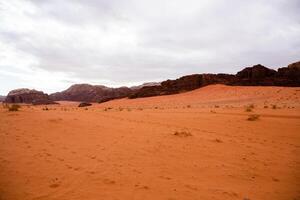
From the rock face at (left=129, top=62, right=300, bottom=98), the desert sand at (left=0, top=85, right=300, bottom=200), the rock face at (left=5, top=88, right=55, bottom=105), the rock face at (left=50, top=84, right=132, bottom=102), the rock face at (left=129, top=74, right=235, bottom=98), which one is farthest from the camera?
the rock face at (left=50, top=84, right=132, bottom=102)

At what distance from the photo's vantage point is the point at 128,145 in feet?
25.2

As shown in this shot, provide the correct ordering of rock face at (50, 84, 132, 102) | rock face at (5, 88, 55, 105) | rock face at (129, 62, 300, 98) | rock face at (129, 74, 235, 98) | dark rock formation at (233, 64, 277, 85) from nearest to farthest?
Answer: rock face at (129, 62, 300, 98) → dark rock formation at (233, 64, 277, 85) → rock face at (129, 74, 235, 98) → rock face at (5, 88, 55, 105) → rock face at (50, 84, 132, 102)

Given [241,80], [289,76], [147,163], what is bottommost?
[147,163]

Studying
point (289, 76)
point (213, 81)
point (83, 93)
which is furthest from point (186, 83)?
point (83, 93)

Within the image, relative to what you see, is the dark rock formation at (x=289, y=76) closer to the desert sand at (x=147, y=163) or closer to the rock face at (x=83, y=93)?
the desert sand at (x=147, y=163)

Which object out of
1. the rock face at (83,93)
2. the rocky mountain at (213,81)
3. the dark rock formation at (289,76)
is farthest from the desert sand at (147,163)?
the rock face at (83,93)

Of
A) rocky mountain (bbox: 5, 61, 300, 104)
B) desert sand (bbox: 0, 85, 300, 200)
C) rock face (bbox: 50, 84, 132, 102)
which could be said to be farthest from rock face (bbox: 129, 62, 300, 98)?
desert sand (bbox: 0, 85, 300, 200)

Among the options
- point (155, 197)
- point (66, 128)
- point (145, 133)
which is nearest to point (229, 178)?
point (155, 197)

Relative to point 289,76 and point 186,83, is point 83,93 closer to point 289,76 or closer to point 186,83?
point 186,83

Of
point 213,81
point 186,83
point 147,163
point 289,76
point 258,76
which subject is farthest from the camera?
point 186,83

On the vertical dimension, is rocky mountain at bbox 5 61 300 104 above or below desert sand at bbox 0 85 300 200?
above

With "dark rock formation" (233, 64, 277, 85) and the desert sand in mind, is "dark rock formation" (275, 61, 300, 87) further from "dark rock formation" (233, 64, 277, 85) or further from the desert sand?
the desert sand

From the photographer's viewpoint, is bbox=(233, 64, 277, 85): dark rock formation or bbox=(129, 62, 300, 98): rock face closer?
bbox=(129, 62, 300, 98): rock face

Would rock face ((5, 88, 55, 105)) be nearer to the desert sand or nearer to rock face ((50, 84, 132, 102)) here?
rock face ((50, 84, 132, 102))
